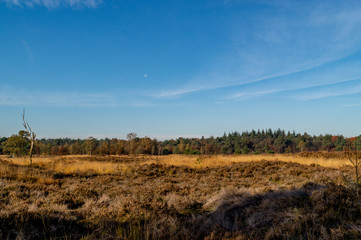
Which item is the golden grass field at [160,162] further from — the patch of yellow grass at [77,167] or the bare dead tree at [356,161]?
the bare dead tree at [356,161]

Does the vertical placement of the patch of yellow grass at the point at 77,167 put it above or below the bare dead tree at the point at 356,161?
below

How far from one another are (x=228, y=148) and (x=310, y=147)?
35.2 meters

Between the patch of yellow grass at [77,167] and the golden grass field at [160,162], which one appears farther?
the golden grass field at [160,162]

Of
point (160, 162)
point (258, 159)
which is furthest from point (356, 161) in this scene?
point (160, 162)

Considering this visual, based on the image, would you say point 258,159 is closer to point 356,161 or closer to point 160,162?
point 160,162

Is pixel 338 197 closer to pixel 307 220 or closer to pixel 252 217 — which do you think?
pixel 307 220

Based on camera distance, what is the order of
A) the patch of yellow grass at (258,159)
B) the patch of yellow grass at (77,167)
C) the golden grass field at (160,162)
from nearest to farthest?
the patch of yellow grass at (77,167) < the golden grass field at (160,162) < the patch of yellow grass at (258,159)

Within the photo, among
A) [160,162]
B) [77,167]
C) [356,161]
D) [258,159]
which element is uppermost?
[356,161]

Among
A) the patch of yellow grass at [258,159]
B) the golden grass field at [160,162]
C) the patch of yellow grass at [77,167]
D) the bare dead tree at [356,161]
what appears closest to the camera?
the bare dead tree at [356,161]

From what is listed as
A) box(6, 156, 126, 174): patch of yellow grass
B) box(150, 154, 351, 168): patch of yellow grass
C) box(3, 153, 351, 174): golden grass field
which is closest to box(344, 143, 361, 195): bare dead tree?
box(3, 153, 351, 174): golden grass field

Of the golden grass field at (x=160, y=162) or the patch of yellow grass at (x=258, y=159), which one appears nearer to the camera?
the golden grass field at (x=160, y=162)

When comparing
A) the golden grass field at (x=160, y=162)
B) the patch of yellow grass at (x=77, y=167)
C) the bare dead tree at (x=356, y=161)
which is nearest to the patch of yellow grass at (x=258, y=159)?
the golden grass field at (x=160, y=162)

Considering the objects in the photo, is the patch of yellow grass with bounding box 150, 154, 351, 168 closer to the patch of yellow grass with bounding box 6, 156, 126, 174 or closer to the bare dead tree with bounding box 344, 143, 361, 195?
the bare dead tree with bounding box 344, 143, 361, 195

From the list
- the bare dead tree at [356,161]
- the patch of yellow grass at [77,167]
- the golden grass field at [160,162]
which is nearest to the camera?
the bare dead tree at [356,161]
